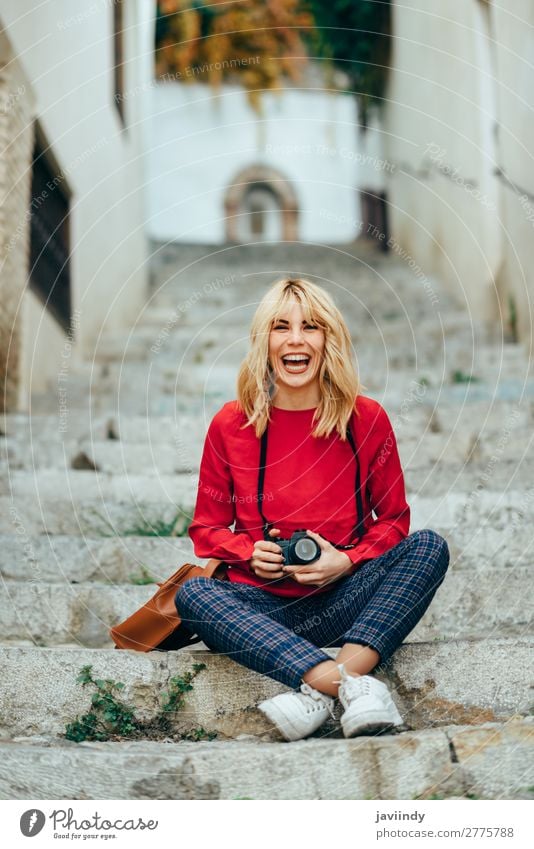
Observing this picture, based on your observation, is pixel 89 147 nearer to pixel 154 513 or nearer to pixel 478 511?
pixel 154 513

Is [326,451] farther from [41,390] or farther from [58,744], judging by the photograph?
[41,390]

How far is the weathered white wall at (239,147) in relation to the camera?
12.7 meters

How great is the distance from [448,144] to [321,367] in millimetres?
5354

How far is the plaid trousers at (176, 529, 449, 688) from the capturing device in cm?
183

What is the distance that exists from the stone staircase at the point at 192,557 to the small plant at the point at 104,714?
21 millimetres

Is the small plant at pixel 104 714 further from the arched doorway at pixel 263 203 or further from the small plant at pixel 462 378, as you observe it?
the arched doorway at pixel 263 203

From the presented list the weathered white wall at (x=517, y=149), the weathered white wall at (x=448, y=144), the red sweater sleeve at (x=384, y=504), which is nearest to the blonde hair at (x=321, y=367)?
the red sweater sleeve at (x=384, y=504)

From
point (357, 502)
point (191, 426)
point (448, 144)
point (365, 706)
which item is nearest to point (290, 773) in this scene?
point (365, 706)

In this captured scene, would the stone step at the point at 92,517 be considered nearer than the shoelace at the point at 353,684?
No

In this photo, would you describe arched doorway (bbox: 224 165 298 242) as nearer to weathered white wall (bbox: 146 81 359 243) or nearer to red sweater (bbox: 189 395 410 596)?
weathered white wall (bbox: 146 81 359 243)

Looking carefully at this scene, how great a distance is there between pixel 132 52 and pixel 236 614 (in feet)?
23.9
